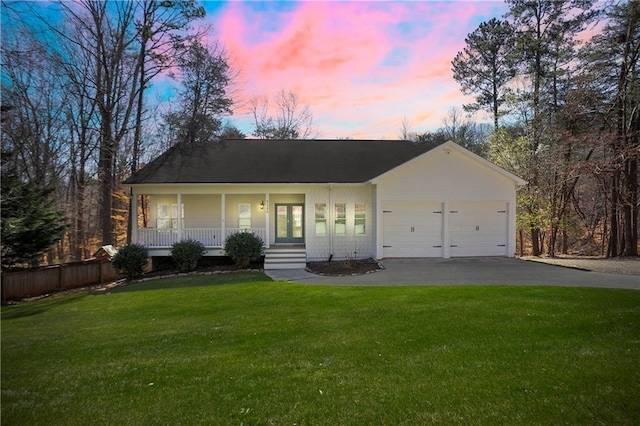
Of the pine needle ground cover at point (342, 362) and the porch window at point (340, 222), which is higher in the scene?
the porch window at point (340, 222)

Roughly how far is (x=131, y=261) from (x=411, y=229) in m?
11.6

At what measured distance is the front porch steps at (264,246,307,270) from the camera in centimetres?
1398

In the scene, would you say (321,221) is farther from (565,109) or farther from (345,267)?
(565,109)

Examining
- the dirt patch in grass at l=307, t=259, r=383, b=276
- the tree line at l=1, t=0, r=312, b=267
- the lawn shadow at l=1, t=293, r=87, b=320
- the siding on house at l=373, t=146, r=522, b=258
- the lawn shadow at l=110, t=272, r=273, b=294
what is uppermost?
the tree line at l=1, t=0, r=312, b=267

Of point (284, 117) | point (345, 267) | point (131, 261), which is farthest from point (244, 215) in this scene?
point (284, 117)

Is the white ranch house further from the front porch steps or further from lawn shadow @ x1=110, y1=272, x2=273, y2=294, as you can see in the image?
lawn shadow @ x1=110, y1=272, x2=273, y2=294

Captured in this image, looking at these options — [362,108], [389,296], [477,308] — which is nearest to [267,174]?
[362,108]

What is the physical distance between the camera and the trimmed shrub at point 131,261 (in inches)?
548

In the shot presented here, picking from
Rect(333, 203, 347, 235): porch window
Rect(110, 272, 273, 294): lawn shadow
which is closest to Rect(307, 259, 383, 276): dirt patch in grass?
Rect(333, 203, 347, 235): porch window

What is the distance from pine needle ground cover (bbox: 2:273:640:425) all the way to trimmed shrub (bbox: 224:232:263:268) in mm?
5754

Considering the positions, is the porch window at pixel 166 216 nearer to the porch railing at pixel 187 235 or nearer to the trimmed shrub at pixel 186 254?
the porch railing at pixel 187 235

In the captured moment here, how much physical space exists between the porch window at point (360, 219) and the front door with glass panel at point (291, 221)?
8.60ft

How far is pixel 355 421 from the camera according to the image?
10.6ft

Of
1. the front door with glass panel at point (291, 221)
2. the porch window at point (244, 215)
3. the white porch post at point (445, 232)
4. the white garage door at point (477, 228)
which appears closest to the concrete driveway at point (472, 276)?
the white porch post at point (445, 232)
